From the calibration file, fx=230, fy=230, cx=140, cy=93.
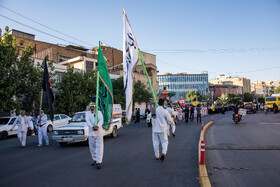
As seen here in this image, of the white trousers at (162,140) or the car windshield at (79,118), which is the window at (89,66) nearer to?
the car windshield at (79,118)

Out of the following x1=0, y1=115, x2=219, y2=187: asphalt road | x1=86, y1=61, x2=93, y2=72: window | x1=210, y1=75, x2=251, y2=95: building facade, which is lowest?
x1=0, y1=115, x2=219, y2=187: asphalt road

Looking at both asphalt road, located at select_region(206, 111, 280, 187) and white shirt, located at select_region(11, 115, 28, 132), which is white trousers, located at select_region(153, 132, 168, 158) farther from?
white shirt, located at select_region(11, 115, 28, 132)

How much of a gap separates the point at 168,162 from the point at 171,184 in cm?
191

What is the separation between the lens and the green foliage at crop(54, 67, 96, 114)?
83.2 ft

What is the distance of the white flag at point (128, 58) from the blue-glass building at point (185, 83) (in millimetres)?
101406

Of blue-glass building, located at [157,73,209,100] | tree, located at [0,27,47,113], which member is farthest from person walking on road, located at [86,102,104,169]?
blue-glass building, located at [157,73,209,100]

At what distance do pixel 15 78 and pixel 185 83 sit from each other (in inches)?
3767

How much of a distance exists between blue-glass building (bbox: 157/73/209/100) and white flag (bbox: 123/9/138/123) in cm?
10141

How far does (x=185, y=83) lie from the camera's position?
358 ft

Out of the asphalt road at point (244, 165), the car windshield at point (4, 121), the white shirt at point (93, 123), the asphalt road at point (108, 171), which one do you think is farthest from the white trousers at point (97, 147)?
the car windshield at point (4, 121)

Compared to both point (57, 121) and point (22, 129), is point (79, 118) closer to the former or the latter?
point (22, 129)

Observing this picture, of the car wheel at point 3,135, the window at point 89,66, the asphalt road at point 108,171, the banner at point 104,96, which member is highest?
the window at point 89,66

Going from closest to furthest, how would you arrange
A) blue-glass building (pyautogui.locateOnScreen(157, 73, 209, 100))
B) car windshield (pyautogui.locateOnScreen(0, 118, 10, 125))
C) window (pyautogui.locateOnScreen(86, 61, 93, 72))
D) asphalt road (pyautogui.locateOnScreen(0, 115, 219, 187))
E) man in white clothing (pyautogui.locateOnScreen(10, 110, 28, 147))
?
1. asphalt road (pyautogui.locateOnScreen(0, 115, 219, 187))
2. man in white clothing (pyautogui.locateOnScreen(10, 110, 28, 147))
3. car windshield (pyautogui.locateOnScreen(0, 118, 10, 125))
4. window (pyautogui.locateOnScreen(86, 61, 93, 72))
5. blue-glass building (pyautogui.locateOnScreen(157, 73, 209, 100))

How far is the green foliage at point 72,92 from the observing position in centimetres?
2537
